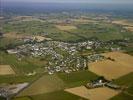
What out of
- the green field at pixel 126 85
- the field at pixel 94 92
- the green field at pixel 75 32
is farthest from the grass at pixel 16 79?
the green field at pixel 75 32

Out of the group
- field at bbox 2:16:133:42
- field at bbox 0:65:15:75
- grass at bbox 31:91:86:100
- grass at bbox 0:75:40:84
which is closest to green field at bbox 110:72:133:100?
grass at bbox 31:91:86:100

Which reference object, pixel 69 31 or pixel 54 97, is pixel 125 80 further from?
pixel 69 31

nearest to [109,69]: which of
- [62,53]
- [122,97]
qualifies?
[122,97]

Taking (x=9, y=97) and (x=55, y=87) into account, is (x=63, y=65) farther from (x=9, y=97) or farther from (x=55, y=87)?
(x=9, y=97)

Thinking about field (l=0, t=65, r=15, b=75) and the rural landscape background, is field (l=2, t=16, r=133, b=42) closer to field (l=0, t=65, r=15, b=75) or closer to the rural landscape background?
the rural landscape background

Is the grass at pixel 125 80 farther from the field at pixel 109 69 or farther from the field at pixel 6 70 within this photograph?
the field at pixel 6 70

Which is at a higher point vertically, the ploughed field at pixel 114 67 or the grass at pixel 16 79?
the ploughed field at pixel 114 67
